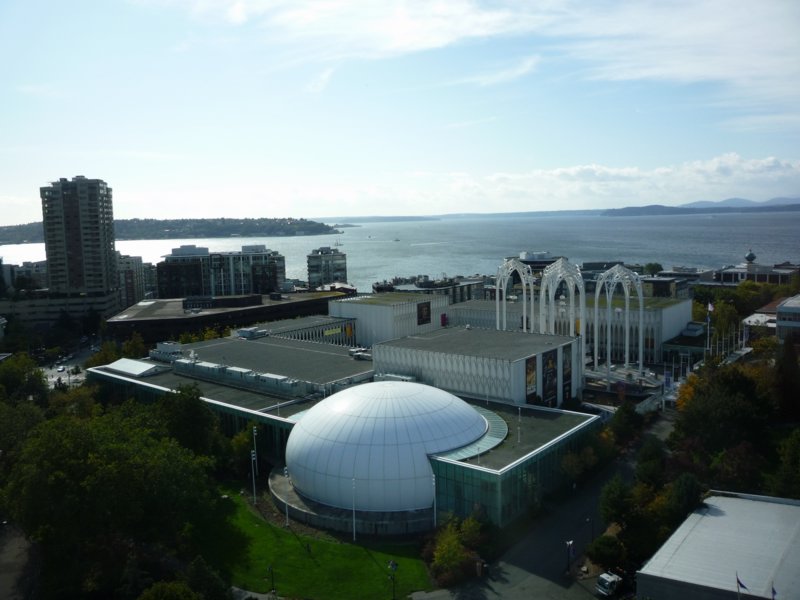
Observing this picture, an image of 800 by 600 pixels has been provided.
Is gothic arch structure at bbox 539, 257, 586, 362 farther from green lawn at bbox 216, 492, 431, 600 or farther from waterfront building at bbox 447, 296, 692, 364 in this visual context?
green lawn at bbox 216, 492, 431, 600

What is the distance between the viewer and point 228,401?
56656mm

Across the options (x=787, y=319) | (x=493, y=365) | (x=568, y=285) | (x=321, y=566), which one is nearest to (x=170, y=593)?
(x=321, y=566)

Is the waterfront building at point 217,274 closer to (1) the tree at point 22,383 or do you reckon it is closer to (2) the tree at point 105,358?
(2) the tree at point 105,358

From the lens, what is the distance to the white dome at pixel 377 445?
1608 inches

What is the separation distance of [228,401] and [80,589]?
23732 mm

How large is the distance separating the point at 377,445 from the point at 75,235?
Answer: 11800cm

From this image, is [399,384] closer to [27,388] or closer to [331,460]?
[331,460]

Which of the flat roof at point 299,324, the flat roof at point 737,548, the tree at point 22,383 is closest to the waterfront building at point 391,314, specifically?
the flat roof at point 299,324

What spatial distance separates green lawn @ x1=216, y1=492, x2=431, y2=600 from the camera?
3381cm

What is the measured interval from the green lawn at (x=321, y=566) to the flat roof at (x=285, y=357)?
2136 centimetres

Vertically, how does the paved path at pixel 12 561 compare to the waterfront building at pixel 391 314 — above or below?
below

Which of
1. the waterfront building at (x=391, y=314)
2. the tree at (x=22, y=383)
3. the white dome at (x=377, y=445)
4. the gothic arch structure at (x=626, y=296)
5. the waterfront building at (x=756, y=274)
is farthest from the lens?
the waterfront building at (x=756, y=274)

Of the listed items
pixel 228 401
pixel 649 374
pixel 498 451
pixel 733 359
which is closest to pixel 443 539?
pixel 498 451

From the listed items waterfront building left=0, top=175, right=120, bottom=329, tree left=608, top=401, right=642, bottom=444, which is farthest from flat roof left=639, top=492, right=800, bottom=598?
waterfront building left=0, top=175, right=120, bottom=329
